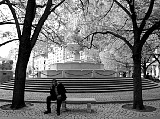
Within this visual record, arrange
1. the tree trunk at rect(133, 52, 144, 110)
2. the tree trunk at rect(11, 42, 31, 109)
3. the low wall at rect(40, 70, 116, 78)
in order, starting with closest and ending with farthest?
1. the tree trunk at rect(133, 52, 144, 110)
2. the tree trunk at rect(11, 42, 31, 109)
3. the low wall at rect(40, 70, 116, 78)

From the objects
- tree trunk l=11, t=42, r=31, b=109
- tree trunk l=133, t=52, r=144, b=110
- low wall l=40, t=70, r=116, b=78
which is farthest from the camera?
low wall l=40, t=70, r=116, b=78

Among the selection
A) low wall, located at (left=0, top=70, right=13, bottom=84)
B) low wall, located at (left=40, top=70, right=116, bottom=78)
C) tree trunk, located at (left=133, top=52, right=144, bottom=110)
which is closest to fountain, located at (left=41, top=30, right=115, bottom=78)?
low wall, located at (left=40, top=70, right=116, bottom=78)

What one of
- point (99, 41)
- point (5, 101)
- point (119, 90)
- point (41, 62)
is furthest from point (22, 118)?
point (41, 62)

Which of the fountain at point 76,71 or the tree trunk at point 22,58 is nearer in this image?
the tree trunk at point 22,58

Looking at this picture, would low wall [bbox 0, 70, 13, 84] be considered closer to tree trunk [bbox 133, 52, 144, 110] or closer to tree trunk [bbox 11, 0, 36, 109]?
tree trunk [bbox 11, 0, 36, 109]

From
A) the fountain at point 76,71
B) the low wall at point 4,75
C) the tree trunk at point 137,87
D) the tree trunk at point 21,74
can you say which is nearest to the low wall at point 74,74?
the fountain at point 76,71

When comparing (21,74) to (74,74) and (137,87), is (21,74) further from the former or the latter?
(74,74)

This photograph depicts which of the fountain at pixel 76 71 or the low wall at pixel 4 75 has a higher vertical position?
the fountain at pixel 76 71

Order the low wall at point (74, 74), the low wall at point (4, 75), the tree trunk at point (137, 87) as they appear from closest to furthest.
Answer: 1. the tree trunk at point (137, 87)
2. the low wall at point (74, 74)
3. the low wall at point (4, 75)

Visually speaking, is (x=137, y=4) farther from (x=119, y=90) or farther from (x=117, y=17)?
(x=119, y=90)

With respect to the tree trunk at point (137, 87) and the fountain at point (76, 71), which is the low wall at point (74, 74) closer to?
the fountain at point (76, 71)

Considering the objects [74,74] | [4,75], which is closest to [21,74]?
[74,74]

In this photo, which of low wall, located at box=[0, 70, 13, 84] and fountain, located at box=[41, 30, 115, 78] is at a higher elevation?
fountain, located at box=[41, 30, 115, 78]

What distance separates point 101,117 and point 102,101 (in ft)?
11.0
